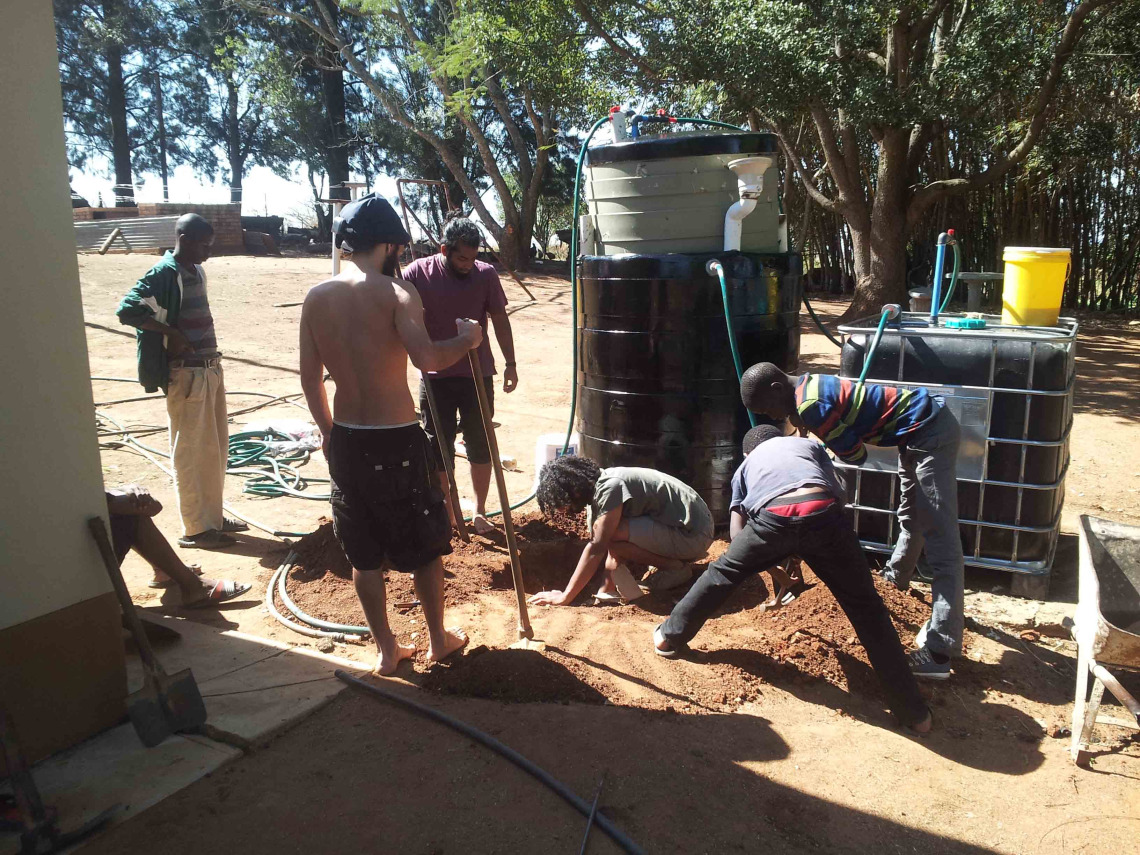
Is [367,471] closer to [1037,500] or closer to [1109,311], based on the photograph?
[1037,500]

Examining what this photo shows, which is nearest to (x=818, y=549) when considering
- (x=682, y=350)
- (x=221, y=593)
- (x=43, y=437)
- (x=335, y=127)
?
(x=682, y=350)

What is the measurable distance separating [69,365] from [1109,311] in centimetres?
1452

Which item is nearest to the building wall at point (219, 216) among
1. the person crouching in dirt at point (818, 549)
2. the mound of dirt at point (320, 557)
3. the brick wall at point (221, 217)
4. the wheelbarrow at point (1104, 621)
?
the brick wall at point (221, 217)

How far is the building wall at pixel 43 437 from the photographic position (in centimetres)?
245

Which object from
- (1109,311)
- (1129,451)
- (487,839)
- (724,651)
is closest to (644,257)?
(724,651)

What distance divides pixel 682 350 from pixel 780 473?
1.64 meters

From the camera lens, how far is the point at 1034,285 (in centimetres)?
431

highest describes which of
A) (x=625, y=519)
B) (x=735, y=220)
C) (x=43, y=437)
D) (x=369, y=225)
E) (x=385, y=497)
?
(x=735, y=220)

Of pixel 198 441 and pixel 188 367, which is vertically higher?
pixel 188 367

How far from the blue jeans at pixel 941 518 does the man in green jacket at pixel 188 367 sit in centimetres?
342

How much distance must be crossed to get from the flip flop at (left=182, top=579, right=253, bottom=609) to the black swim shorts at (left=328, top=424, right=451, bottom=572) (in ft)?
3.91

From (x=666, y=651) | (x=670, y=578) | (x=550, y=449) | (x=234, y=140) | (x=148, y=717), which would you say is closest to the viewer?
(x=148, y=717)

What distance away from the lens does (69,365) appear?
8.54 ft

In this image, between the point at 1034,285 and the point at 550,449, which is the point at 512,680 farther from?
the point at 1034,285
